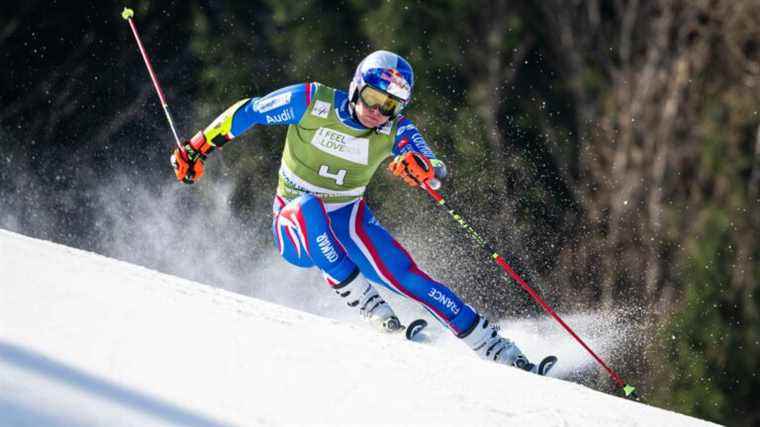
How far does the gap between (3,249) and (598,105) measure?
12.7m

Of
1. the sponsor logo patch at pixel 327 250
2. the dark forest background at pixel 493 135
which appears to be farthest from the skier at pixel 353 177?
the dark forest background at pixel 493 135

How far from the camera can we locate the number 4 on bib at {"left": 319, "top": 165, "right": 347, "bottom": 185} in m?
5.00

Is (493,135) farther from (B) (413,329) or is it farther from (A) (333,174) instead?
(B) (413,329)

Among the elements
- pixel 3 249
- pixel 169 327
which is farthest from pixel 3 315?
pixel 3 249

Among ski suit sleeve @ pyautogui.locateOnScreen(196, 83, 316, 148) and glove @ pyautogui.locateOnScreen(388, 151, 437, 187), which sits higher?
glove @ pyautogui.locateOnScreen(388, 151, 437, 187)

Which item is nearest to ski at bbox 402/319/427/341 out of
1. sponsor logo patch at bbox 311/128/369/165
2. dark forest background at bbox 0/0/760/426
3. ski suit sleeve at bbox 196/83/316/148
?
sponsor logo patch at bbox 311/128/369/165

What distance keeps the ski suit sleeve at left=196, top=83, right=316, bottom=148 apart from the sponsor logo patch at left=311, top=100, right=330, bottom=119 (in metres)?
0.04

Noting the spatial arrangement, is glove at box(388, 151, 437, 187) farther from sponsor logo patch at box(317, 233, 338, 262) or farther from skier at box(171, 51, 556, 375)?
sponsor logo patch at box(317, 233, 338, 262)

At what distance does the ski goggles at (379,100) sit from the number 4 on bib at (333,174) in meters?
0.42

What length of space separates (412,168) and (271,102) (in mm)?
794

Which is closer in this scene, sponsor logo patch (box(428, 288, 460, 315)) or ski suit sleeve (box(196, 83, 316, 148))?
sponsor logo patch (box(428, 288, 460, 315))

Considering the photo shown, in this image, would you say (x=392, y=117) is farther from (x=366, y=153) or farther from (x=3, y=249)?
(x=3, y=249)

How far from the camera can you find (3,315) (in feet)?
9.64

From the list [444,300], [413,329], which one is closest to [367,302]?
[413,329]
